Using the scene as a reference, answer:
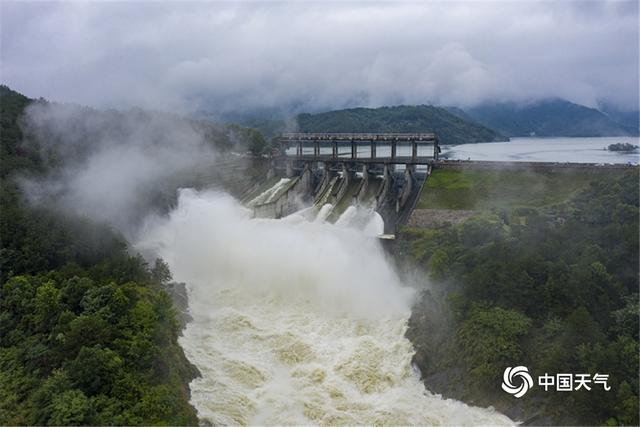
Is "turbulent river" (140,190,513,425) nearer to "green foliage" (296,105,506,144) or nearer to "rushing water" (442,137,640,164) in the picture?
"rushing water" (442,137,640,164)

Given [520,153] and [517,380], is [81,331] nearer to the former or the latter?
[517,380]

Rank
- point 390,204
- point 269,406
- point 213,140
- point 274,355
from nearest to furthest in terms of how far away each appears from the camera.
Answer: point 269,406 → point 274,355 → point 390,204 → point 213,140

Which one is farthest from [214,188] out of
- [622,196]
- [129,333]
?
[622,196]

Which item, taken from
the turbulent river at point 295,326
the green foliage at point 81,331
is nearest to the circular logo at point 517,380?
the turbulent river at point 295,326

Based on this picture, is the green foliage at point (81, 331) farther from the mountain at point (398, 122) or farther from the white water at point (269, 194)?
the mountain at point (398, 122)

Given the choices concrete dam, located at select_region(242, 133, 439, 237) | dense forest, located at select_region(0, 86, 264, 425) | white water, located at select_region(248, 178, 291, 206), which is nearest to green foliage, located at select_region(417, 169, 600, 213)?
concrete dam, located at select_region(242, 133, 439, 237)

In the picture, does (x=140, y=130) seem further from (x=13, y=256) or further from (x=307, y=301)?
(x=307, y=301)
